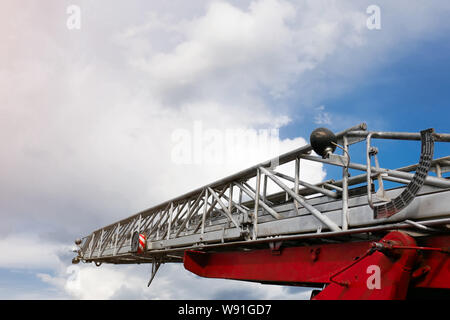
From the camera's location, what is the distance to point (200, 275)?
9594mm

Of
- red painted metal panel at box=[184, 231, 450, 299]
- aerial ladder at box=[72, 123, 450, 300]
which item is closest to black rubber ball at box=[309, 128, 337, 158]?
aerial ladder at box=[72, 123, 450, 300]

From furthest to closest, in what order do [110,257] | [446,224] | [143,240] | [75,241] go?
[75,241]
[110,257]
[143,240]
[446,224]

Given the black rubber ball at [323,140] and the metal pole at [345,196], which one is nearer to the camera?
the metal pole at [345,196]

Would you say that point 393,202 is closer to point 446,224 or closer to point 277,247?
→ point 446,224

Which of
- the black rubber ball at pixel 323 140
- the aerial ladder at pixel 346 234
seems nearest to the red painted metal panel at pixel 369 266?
the aerial ladder at pixel 346 234

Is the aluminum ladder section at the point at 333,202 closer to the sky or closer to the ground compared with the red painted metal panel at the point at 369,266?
closer to the sky

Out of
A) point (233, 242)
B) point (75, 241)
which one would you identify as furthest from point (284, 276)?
point (75, 241)

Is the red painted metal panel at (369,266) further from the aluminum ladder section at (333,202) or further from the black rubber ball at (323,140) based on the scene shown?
the black rubber ball at (323,140)

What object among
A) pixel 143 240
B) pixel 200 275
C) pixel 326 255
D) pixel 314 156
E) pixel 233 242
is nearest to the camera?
pixel 326 255

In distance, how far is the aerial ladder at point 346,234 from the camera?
5047 mm

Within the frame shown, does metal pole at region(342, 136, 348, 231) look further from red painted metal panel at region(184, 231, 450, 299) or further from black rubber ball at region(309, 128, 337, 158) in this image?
red painted metal panel at region(184, 231, 450, 299)

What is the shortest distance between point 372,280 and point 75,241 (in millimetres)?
21807

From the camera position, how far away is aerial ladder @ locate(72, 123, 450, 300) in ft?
16.6

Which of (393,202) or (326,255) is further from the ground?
(393,202)
